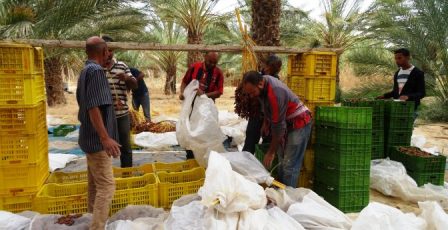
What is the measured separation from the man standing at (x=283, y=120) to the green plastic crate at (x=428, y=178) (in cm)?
188

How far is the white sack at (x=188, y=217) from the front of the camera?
277 cm

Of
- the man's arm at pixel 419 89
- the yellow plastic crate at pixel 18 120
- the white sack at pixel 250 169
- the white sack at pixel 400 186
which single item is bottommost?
the white sack at pixel 400 186

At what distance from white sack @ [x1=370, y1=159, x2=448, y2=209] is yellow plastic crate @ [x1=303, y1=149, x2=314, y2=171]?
3.19 ft

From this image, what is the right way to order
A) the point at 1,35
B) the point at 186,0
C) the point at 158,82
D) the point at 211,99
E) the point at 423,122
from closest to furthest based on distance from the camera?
the point at 211,99 → the point at 1,35 → the point at 423,122 → the point at 186,0 → the point at 158,82

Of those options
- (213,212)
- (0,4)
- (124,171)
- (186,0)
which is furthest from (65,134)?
(186,0)

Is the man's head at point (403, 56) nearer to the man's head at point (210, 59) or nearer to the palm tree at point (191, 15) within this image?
the man's head at point (210, 59)

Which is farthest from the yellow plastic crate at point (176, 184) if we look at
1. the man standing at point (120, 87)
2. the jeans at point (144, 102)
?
the jeans at point (144, 102)

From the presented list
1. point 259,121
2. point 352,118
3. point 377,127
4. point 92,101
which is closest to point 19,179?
point 92,101

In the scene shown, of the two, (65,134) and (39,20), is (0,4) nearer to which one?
(39,20)

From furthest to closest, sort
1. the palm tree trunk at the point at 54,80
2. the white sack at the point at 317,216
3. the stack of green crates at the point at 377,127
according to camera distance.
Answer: the palm tree trunk at the point at 54,80 → the stack of green crates at the point at 377,127 → the white sack at the point at 317,216

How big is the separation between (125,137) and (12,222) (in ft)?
4.78

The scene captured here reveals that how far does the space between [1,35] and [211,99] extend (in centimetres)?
494

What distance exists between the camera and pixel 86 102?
279cm

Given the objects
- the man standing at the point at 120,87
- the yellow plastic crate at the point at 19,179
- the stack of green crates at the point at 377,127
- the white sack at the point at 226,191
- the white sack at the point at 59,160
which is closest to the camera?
the white sack at the point at 226,191
